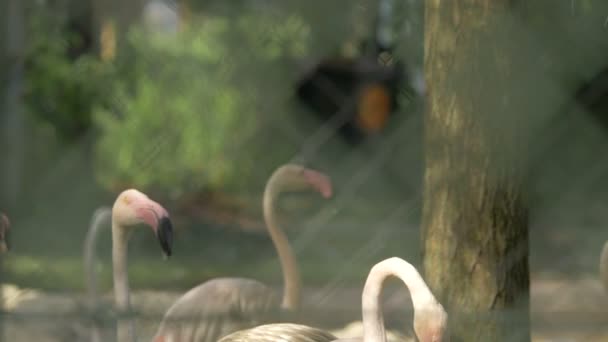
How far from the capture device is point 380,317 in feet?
4.26

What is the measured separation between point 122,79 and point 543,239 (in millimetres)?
1415

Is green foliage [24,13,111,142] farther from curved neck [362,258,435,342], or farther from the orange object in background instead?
curved neck [362,258,435,342]

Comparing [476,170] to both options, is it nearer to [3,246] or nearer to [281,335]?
[281,335]

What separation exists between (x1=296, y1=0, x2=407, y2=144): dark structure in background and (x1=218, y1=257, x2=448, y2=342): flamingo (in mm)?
1838

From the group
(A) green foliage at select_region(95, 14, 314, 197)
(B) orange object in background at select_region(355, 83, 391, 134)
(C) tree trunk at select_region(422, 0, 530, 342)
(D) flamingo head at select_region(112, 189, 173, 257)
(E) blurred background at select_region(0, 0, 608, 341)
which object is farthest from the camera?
(B) orange object in background at select_region(355, 83, 391, 134)

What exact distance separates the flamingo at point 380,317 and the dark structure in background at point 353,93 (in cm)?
184

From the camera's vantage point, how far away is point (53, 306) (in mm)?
2199

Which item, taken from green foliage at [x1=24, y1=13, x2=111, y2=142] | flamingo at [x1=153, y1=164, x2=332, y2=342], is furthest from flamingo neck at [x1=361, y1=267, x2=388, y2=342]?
green foliage at [x1=24, y1=13, x2=111, y2=142]

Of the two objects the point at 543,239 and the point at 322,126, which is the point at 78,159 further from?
the point at 543,239

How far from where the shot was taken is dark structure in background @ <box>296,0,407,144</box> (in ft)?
11.6

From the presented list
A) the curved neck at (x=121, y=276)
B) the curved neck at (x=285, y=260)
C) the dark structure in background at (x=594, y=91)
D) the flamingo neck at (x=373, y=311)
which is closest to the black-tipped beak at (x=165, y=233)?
the curved neck at (x=121, y=276)

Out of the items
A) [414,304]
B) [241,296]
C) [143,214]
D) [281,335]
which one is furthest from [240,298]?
[414,304]

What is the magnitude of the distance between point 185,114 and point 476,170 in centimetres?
215

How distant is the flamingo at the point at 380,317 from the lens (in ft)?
3.90
